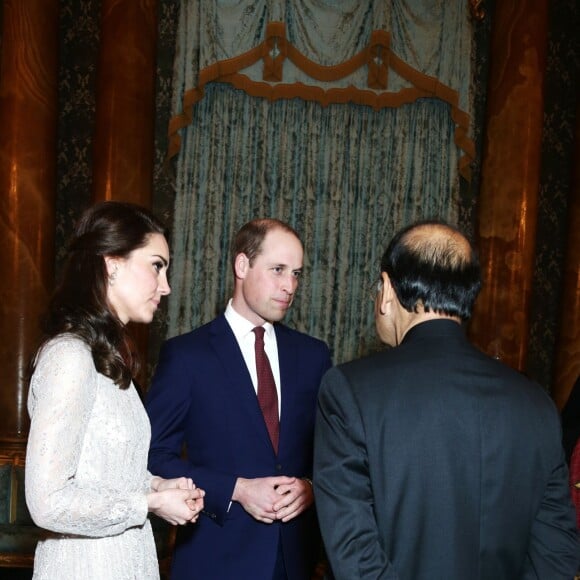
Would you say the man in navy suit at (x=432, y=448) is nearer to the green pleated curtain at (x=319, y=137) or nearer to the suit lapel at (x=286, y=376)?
the suit lapel at (x=286, y=376)

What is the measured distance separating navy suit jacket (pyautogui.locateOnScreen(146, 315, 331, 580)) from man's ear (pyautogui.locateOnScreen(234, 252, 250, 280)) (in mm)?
231

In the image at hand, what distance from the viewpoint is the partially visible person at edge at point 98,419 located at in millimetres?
1556

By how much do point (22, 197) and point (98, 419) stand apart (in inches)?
156

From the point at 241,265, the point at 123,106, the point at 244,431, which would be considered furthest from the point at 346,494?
the point at 123,106

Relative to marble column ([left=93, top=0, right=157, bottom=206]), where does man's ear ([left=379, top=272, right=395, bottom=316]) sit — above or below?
below

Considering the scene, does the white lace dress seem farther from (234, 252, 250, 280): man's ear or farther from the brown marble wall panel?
the brown marble wall panel

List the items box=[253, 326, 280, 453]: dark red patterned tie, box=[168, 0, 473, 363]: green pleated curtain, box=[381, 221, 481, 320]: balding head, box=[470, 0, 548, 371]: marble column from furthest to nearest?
1. box=[168, 0, 473, 363]: green pleated curtain
2. box=[470, 0, 548, 371]: marble column
3. box=[253, 326, 280, 453]: dark red patterned tie
4. box=[381, 221, 481, 320]: balding head

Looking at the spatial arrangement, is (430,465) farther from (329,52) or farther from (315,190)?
(329,52)

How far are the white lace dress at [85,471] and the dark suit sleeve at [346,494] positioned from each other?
48 centimetres

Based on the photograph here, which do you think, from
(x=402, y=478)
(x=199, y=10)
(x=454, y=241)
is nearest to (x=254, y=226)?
(x=454, y=241)

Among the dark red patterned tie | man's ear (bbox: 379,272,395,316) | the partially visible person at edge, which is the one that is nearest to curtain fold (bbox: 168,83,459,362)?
the dark red patterned tie

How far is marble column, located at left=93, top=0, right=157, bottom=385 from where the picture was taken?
5426mm

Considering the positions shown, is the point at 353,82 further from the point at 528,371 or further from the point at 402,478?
the point at 402,478

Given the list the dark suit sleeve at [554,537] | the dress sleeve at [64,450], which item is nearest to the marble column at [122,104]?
the dress sleeve at [64,450]
